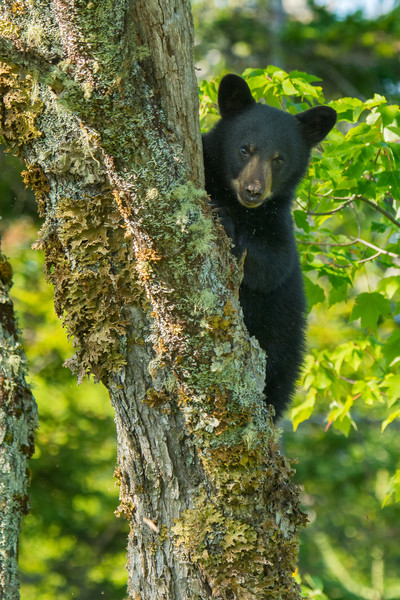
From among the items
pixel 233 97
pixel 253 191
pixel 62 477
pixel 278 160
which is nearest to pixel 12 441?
pixel 253 191

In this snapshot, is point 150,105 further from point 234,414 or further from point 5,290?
point 5,290

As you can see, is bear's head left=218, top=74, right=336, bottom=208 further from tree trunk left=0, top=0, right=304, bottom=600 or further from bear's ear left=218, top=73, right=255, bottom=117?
tree trunk left=0, top=0, right=304, bottom=600

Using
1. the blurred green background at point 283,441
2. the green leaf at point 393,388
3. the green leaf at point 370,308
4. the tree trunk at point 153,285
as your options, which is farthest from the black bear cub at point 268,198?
the blurred green background at point 283,441

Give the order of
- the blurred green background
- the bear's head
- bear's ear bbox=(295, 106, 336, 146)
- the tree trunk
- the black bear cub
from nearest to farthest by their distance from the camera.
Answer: the tree trunk
the black bear cub
the bear's head
bear's ear bbox=(295, 106, 336, 146)
the blurred green background

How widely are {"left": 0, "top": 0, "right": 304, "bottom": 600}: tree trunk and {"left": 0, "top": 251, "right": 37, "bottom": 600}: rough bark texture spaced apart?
723mm

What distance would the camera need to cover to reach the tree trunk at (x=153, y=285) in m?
2.16

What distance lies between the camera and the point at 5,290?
3143mm

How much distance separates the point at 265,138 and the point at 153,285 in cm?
192

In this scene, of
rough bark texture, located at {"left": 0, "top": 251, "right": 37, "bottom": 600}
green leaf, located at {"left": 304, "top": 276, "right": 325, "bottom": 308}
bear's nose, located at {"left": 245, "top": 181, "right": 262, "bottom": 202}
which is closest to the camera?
rough bark texture, located at {"left": 0, "top": 251, "right": 37, "bottom": 600}

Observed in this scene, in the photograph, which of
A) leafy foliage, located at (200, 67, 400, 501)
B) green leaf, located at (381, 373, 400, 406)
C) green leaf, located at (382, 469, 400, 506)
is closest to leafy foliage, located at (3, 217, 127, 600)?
leafy foliage, located at (200, 67, 400, 501)

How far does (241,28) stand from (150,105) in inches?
479

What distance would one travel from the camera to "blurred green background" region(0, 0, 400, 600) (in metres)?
7.73

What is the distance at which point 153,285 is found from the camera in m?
2.23

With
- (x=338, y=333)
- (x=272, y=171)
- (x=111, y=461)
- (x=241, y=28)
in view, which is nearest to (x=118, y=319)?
(x=272, y=171)
